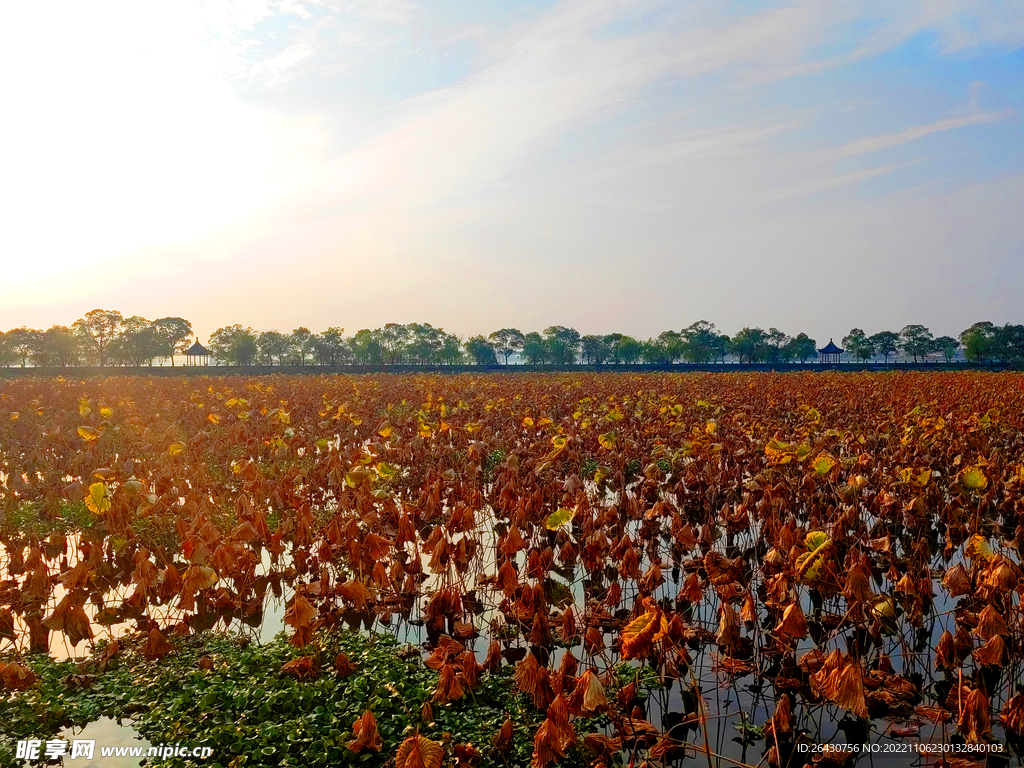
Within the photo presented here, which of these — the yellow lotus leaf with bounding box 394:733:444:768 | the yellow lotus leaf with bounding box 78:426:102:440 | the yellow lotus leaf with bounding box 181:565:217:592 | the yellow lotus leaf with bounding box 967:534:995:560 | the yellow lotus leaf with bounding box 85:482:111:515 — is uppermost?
the yellow lotus leaf with bounding box 78:426:102:440

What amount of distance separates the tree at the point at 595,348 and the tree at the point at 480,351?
1415cm

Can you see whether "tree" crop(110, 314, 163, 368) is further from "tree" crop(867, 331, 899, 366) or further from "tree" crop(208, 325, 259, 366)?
"tree" crop(867, 331, 899, 366)

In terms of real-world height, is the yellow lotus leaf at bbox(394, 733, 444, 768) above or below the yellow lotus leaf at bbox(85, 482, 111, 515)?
below

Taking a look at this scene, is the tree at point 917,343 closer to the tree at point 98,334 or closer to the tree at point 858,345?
the tree at point 858,345

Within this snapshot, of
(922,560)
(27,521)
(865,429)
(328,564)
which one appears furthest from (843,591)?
(865,429)

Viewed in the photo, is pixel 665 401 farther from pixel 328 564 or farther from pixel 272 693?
pixel 272 693

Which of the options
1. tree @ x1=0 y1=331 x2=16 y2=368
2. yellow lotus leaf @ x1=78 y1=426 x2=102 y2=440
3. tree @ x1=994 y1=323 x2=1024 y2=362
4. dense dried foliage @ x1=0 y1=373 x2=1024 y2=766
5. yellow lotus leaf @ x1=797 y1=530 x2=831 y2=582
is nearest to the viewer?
dense dried foliage @ x1=0 y1=373 x2=1024 y2=766

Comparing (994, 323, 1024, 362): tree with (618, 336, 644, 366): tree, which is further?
(618, 336, 644, 366): tree

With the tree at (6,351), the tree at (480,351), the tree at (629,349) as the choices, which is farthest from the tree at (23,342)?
the tree at (629,349)

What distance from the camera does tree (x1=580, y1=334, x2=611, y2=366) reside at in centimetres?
11262

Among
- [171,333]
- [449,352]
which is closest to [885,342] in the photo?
[449,352]

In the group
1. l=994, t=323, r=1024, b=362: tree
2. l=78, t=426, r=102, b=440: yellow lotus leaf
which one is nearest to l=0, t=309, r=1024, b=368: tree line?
l=994, t=323, r=1024, b=362: tree

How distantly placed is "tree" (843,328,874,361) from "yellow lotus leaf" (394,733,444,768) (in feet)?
401

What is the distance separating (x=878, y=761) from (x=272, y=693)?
312cm
